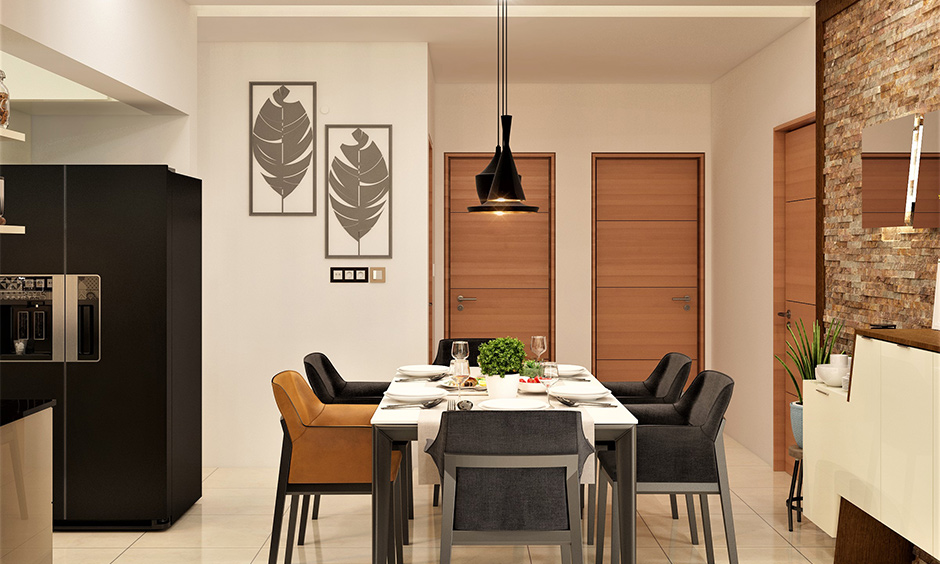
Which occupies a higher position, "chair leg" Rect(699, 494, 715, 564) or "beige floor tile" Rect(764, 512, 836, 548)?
"chair leg" Rect(699, 494, 715, 564)

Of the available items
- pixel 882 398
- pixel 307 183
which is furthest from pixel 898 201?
pixel 307 183

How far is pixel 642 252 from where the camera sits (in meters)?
6.30

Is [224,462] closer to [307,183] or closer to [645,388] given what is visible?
[307,183]

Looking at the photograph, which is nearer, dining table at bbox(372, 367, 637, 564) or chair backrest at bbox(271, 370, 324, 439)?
dining table at bbox(372, 367, 637, 564)

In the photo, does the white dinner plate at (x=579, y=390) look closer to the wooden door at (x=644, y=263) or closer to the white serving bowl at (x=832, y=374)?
the white serving bowl at (x=832, y=374)

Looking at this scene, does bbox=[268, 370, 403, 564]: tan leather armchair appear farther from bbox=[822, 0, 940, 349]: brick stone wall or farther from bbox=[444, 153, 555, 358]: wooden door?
bbox=[444, 153, 555, 358]: wooden door

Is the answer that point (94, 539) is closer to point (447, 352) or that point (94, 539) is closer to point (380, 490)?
point (380, 490)

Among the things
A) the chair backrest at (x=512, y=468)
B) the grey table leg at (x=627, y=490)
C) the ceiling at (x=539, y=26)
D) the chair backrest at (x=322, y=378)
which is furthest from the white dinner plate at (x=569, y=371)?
the ceiling at (x=539, y=26)

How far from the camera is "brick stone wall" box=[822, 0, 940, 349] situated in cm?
328

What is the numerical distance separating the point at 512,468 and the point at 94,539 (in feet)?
8.03

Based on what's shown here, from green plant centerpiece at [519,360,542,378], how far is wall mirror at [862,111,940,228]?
1.71m

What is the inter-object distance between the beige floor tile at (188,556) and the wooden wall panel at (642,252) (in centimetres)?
368

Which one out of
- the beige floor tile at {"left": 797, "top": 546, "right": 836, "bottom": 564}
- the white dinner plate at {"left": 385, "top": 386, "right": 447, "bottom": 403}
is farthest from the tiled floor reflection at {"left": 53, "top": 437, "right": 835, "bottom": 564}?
the white dinner plate at {"left": 385, "top": 386, "right": 447, "bottom": 403}

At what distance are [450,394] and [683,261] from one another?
11.7 ft
